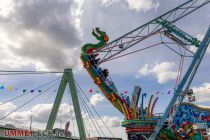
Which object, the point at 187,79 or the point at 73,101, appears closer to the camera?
the point at 187,79

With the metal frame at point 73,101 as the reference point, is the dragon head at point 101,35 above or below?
above

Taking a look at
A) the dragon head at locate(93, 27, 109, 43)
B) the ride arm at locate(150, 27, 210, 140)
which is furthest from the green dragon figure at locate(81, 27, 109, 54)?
the ride arm at locate(150, 27, 210, 140)

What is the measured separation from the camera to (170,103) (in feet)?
96.4

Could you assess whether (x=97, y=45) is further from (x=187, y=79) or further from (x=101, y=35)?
(x=187, y=79)

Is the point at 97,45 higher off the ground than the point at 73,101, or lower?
higher

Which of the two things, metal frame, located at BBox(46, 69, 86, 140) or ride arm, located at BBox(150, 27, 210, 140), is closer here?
ride arm, located at BBox(150, 27, 210, 140)

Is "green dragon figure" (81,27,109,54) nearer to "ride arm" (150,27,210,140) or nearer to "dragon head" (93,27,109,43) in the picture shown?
"dragon head" (93,27,109,43)

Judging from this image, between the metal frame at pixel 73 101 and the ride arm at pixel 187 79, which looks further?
the metal frame at pixel 73 101

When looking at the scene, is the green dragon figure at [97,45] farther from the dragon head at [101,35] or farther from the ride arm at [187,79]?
the ride arm at [187,79]

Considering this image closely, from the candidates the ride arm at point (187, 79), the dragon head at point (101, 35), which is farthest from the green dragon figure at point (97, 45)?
the ride arm at point (187, 79)

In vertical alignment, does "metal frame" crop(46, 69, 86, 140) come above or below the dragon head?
below

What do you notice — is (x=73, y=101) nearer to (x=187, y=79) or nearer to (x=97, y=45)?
(x=97, y=45)

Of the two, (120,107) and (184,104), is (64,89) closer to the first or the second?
(120,107)

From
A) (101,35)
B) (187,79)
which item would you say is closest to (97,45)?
(101,35)
